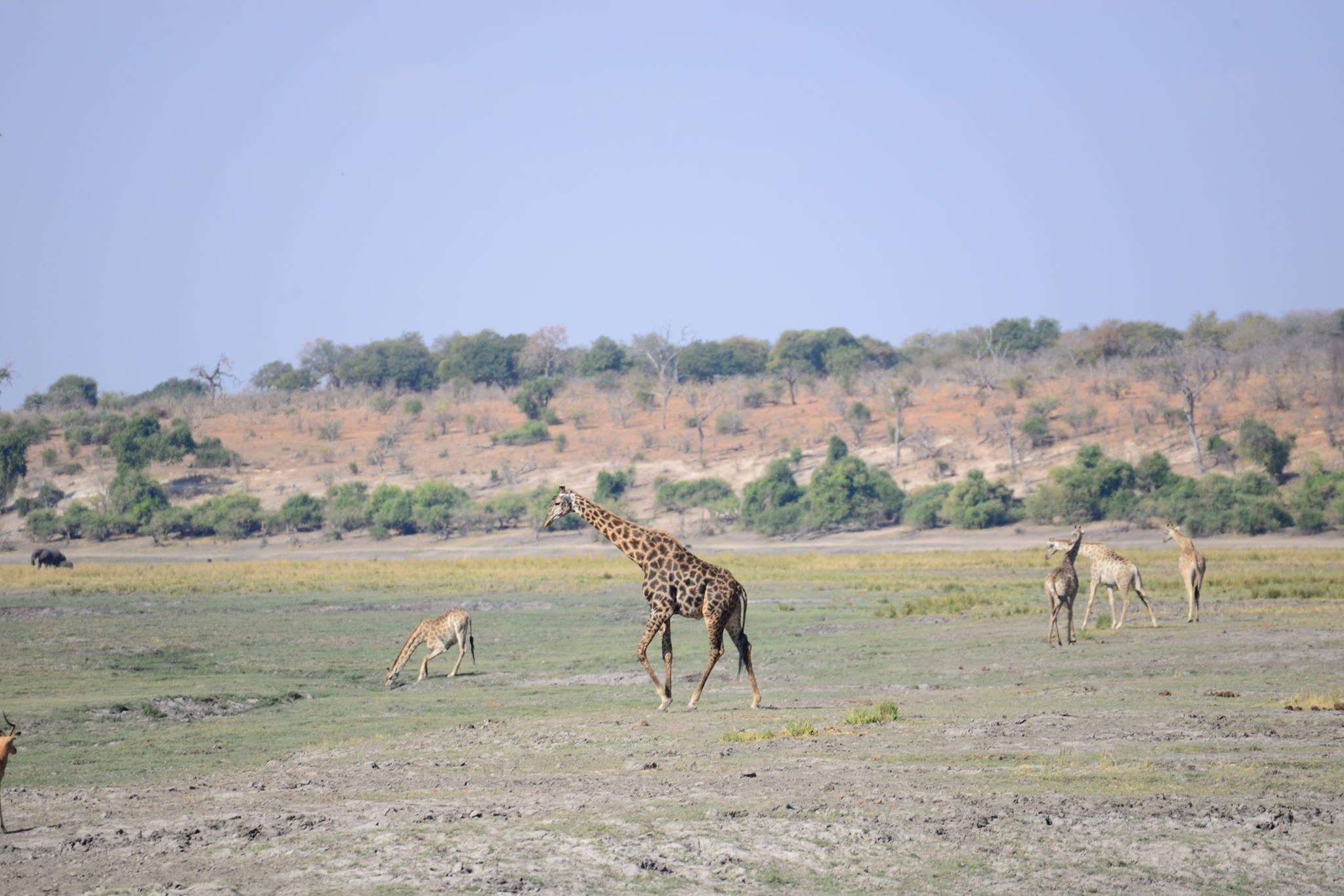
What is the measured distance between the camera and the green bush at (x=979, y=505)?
59.5 metres

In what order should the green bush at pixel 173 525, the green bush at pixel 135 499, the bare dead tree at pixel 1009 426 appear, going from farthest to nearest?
the green bush at pixel 135 499, the green bush at pixel 173 525, the bare dead tree at pixel 1009 426

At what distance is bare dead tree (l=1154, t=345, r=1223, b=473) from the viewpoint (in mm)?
65125

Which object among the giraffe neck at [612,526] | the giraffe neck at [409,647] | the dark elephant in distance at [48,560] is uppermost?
the giraffe neck at [612,526]

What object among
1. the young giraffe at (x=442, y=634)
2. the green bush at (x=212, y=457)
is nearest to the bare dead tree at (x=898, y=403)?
the green bush at (x=212, y=457)

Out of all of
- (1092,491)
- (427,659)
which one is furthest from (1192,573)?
(1092,491)

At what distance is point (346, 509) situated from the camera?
2707 inches

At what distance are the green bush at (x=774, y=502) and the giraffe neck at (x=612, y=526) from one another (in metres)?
45.2

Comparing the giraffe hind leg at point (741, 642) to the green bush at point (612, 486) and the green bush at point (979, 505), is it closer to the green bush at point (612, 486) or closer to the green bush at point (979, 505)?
the green bush at point (979, 505)

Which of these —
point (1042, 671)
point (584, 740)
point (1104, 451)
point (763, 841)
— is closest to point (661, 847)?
point (763, 841)

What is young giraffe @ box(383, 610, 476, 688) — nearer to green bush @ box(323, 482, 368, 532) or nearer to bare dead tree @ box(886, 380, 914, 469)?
green bush @ box(323, 482, 368, 532)

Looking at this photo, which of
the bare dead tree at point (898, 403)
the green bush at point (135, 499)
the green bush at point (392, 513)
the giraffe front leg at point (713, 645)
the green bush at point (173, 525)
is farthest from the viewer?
the bare dead tree at point (898, 403)

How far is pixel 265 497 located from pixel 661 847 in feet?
225

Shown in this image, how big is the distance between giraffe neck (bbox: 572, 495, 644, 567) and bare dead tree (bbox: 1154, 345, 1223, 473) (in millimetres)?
50839

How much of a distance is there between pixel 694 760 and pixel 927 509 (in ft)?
164
